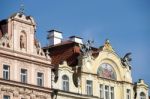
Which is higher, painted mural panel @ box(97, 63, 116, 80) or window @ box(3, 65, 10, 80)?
painted mural panel @ box(97, 63, 116, 80)

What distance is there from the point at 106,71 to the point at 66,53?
479 centimetres

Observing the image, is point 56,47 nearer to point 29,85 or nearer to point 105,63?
point 105,63

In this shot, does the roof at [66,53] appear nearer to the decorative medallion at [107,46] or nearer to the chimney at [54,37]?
the chimney at [54,37]

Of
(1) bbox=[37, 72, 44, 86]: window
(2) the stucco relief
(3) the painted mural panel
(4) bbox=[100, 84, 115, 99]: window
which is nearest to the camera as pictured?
(2) the stucco relief

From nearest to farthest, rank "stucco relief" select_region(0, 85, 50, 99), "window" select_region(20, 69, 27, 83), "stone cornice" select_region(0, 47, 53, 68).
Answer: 1. "stucco relief" select_region(0, 85, 50, 99)
2. "stone cornice" select_region(0, 47, 53, 68)
3. "window" select_region(20, 69, 27, 83)

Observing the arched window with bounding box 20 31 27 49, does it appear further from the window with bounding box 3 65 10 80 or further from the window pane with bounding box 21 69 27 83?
the window with bounding box 3 65 10 80

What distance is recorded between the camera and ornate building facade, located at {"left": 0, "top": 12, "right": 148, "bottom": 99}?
214 feet

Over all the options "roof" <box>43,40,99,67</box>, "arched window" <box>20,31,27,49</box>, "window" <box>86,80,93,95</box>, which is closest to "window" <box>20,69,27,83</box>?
"arched window" <box>20,31,27,49</box>

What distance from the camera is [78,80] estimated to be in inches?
2830

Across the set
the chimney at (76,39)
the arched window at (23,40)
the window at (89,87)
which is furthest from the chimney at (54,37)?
the arched window at (23,40)

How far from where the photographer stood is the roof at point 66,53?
73375mm

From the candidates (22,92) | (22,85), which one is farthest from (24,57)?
(22,92)

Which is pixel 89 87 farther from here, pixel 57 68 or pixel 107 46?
pixel 107 46

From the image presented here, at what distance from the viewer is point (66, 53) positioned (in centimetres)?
7431
